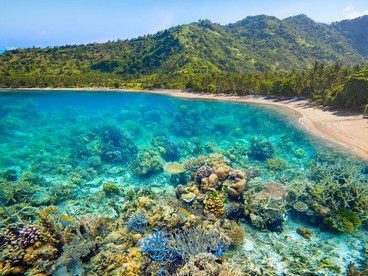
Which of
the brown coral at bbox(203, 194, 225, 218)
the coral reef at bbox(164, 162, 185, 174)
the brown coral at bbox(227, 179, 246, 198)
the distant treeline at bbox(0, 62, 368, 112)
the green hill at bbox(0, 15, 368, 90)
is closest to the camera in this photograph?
the brown coral at bbox(203, 194, 225, 218)

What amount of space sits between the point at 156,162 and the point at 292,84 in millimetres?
32984

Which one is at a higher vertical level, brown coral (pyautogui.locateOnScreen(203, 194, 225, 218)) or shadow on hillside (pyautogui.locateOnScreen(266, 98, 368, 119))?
shadow on hillside (pyautogui.locateOnScreen(266, 98, 368, 119))

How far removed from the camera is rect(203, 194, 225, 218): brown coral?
825 cm

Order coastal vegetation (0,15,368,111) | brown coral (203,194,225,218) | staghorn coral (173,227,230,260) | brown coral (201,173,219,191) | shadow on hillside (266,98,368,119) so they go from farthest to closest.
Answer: coastal vegetation (0,15,368,111)
shadow on hillside (266,98,368,119)
brown coral (201,173,219,191)
brown coral (203,194,225,218)
staghorn coral (173,227,230,260)

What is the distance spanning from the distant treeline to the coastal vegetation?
0.29 ft

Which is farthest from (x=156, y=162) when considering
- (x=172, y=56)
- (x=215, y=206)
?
(x=172, y=56)

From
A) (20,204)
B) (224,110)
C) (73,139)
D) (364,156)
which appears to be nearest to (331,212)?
(364,156)

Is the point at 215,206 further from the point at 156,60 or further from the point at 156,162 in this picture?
the point at 156,60

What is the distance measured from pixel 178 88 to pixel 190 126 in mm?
40835

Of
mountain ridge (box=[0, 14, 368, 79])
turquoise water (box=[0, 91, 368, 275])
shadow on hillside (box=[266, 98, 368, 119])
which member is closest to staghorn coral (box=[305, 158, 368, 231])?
turquoise water (box=[0, 91, 368, 275])

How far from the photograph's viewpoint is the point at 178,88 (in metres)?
62.2

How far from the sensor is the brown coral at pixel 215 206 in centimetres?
825

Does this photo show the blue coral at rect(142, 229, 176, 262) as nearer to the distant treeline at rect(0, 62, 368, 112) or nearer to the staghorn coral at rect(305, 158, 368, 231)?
the staghorn coral at rect(305, 158, 368, 231)

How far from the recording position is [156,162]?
13852 millimetres
